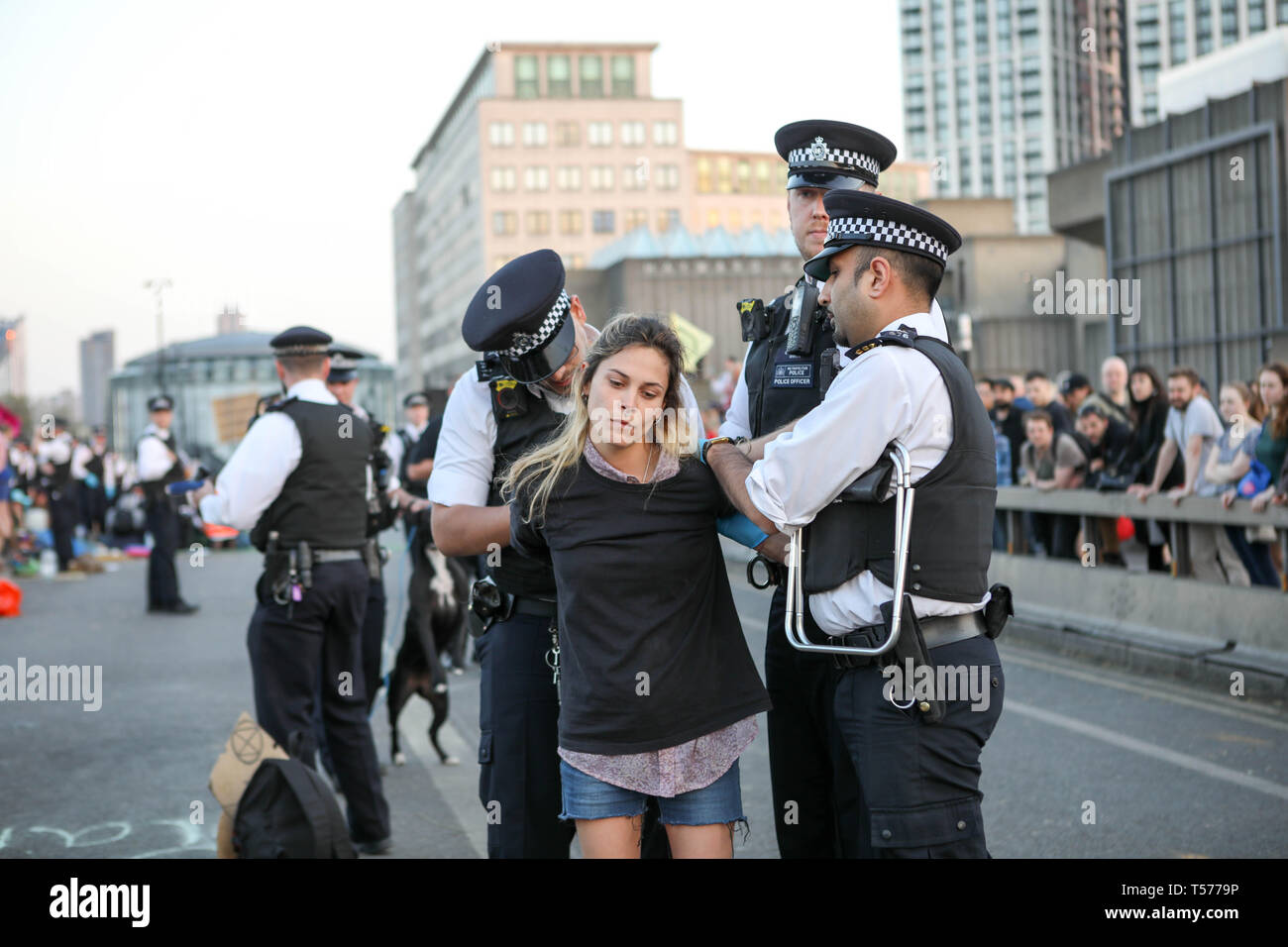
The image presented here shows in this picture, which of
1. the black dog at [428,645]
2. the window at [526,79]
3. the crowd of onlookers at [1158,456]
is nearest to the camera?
the black dog at [428,645]

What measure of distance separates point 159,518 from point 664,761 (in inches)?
504

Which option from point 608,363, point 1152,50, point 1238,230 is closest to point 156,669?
point 608,363

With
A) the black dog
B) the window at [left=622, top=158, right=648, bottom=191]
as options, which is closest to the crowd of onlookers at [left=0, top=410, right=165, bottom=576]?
the black dog

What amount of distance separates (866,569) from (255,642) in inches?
134

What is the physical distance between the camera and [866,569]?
10.1 ft

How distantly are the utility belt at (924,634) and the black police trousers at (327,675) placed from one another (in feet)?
10.1

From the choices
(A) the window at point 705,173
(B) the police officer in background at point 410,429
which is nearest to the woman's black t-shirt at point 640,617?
(B) the police officer in background at point 410,429

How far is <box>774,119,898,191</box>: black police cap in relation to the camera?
Result: 387cm

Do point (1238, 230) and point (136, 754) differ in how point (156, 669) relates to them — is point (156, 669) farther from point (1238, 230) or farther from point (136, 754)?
point (1238, 230)

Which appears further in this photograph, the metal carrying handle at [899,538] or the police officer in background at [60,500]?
the police officer in background at [60,500]

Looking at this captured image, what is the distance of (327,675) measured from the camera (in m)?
5.85

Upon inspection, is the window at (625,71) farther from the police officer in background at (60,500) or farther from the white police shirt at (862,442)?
the white police shirt at (862,442)

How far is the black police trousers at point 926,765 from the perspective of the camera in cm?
299

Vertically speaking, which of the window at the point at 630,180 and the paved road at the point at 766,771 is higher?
the window at the point at 630,180
